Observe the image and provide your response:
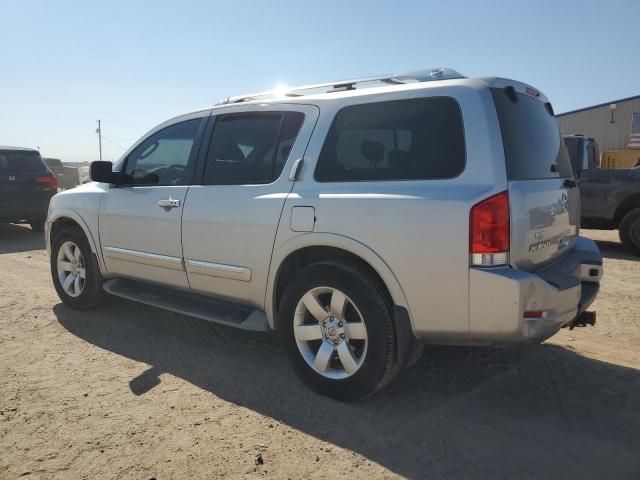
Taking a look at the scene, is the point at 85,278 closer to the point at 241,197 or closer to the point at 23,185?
the point at 241,197

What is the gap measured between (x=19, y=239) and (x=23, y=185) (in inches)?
41.3

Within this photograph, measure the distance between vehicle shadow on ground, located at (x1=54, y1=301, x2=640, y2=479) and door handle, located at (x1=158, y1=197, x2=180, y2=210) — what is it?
1.11 m

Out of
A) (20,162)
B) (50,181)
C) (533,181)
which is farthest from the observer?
(50,181)

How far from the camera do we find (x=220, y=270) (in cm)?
366

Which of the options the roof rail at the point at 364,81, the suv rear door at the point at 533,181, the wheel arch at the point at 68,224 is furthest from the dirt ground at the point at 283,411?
the roof rail at the point at 364,81

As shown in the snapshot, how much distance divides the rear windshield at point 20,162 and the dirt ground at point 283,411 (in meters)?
6.22

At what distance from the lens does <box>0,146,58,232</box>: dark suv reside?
30.9 feet

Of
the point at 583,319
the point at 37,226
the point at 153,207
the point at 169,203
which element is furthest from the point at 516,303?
the point at 37,226

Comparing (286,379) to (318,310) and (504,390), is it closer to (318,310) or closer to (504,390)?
(318,310)

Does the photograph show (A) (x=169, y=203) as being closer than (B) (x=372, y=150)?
No

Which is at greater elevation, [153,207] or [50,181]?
[50,181]

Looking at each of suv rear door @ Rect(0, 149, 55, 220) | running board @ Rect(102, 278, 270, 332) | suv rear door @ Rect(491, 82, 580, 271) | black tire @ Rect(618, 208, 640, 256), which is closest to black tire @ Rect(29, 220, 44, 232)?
suv rear door @ Rect(0, 149, 55, 220)

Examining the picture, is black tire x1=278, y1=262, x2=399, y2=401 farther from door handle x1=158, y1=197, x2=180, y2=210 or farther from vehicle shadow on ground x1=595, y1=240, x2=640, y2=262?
vehicle shadow on ground x1=595, y1=240, x2=640, y2=262

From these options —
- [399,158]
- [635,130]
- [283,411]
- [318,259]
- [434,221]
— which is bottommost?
[283,411]
